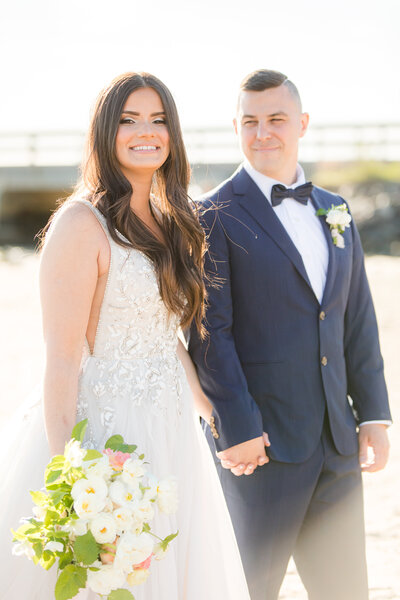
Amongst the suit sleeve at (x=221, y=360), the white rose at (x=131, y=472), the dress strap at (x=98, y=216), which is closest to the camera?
the white rose at (x=131, y=472)

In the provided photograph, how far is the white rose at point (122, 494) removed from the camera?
5.74ft

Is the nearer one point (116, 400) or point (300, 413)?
point (116, 400)

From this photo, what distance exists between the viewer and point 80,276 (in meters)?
2.17

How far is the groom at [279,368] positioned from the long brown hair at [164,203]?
179mm

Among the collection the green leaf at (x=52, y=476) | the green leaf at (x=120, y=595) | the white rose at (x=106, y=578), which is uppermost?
the green leaf at (x=52, y=476)

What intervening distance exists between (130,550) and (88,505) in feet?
0.50

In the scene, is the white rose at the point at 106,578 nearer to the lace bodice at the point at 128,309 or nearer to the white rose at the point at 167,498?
the white rose at the point at 167,498

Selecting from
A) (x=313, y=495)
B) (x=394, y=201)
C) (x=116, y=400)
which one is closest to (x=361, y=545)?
(x=313, y=495)

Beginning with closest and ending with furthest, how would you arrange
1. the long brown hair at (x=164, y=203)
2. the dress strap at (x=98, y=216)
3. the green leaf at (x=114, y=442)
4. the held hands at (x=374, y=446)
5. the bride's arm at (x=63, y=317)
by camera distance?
the green leaf at (x=114, y=442) < the bride's arm at (x=63, y=317) < the dress strap at (x=98, y=216) < the long brown hair at (x=164, y=203) < the held hands at (x=374, y=446)

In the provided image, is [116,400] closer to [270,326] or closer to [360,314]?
[270,326]

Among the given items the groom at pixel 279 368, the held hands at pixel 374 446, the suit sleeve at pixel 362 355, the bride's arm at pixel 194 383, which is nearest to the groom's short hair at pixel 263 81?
the groom at pixel 279 368

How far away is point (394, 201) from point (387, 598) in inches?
624

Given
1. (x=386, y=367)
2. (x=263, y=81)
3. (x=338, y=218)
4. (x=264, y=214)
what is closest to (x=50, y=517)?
(x=264, y=214)

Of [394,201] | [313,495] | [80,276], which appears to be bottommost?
[394,201]
